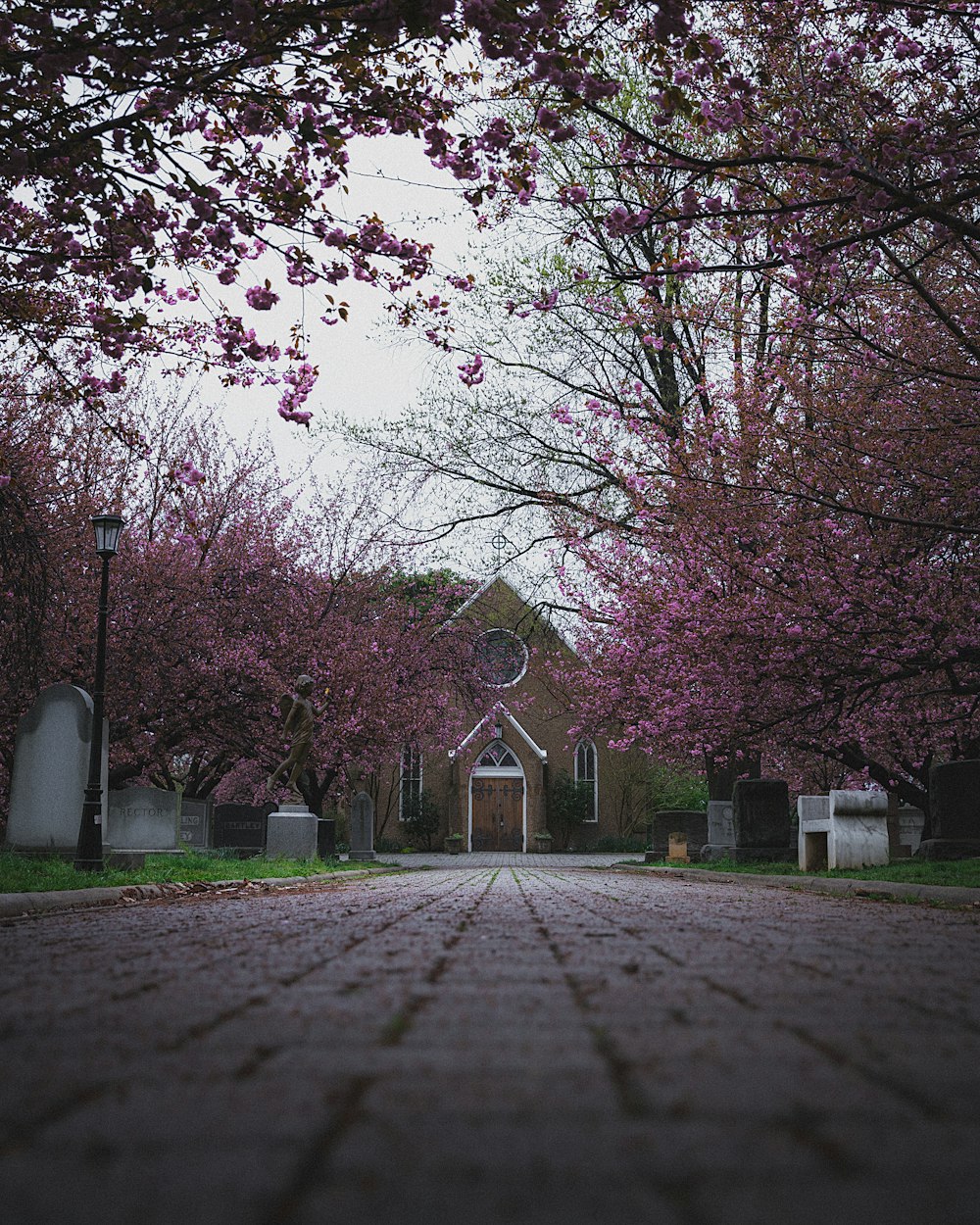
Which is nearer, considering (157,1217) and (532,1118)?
(157,1217)

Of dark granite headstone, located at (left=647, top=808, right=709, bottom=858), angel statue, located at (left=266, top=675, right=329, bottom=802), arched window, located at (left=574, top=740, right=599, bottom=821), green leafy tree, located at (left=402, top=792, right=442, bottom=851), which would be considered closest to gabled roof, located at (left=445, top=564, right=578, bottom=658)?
dark granite headstone, located at (left=647, top=808, right=709, bottom=858)

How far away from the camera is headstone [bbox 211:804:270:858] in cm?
2875

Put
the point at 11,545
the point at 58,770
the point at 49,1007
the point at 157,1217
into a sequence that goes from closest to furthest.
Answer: the point at 157,1217 → the point at 49,1007 → the point at 11,545 → the point at 58,770

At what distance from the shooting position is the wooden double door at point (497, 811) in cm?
4691

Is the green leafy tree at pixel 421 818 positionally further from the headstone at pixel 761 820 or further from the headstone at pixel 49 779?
the headstone at pixel 49 779

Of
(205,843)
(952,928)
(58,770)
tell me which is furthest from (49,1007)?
(205,843)

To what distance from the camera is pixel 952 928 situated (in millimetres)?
6395

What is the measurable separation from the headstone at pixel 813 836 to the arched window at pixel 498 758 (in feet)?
105

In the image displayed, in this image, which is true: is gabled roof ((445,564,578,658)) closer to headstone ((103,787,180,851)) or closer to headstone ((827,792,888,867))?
headstone ((103,787,180,851))

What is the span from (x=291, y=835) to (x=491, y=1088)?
2061 cm

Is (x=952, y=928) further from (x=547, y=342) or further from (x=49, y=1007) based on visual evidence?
(x=547, y=342)

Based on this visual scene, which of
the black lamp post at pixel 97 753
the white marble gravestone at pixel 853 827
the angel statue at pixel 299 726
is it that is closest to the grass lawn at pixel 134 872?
the black lamp post at pixel 97 753

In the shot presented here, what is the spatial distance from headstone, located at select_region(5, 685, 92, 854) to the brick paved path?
1007 centimetres

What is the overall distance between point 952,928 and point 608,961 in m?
3.11
